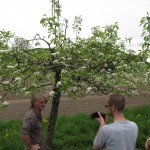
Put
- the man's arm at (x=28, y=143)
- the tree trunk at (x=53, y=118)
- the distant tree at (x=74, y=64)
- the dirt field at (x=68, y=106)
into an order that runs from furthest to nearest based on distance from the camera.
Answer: the dirt field at (x=68, y=106)
the tree trunk at (x=53, y=118)
the distant tree at (x=74, y=64)
the man's arm at (x=28, y=143)

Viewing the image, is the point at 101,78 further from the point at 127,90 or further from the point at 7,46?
A: the point at 7,46

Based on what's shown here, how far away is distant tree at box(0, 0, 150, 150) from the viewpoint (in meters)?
6.78

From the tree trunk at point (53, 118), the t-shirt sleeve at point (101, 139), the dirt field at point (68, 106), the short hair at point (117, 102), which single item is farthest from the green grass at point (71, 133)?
the short hair at point (117, 102)

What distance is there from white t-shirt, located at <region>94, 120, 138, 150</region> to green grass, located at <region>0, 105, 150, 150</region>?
16.5 feet

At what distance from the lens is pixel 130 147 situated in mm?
4492

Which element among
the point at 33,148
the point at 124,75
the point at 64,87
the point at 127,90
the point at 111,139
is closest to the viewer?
the point at 111,139

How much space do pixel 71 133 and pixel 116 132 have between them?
662cm

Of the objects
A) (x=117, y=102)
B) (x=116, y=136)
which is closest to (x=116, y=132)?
(x=116, y=136)

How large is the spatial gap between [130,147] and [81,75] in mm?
2418

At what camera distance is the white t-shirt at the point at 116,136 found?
14.2 ft

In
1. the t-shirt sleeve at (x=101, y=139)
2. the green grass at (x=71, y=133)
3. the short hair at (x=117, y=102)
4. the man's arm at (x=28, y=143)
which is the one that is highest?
the short hair at (x=117, y=102)

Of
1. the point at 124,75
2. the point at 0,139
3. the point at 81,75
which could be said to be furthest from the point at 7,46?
the point at 0,139

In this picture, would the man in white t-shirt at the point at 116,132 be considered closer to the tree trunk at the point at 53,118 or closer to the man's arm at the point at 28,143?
the man's arm at the point at 28,143

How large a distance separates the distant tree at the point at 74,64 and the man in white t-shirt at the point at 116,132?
7.04ft
